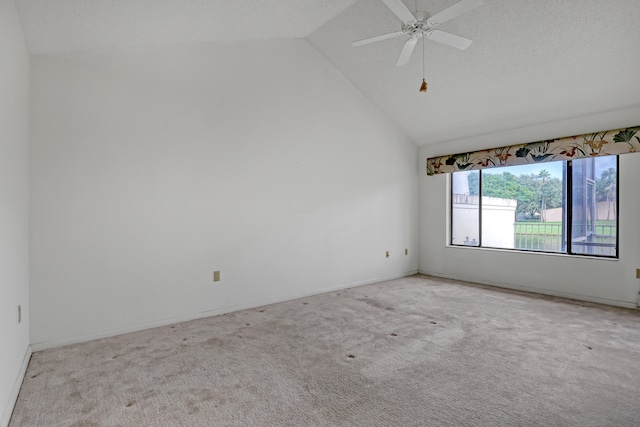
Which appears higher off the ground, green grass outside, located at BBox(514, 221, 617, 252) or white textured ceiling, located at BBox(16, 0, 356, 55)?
white textured ceiling, located at BBox(16, 0, 356, 55)

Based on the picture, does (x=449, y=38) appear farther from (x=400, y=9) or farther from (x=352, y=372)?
(x=352, y=372)

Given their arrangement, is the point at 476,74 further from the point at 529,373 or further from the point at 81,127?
the point at 81,127

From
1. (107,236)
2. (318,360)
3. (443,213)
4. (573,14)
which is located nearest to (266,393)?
(318,360)

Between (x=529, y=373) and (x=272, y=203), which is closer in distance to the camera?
(x=529, y=373)

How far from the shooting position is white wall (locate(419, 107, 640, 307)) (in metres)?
3.72

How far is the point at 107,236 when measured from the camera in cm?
289

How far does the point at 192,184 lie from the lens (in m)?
3.35

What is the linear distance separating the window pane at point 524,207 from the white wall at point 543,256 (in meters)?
0.28

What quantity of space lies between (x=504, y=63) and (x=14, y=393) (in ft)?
15.7

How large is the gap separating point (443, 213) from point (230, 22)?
13.0 ft

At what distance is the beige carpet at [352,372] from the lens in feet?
5.88

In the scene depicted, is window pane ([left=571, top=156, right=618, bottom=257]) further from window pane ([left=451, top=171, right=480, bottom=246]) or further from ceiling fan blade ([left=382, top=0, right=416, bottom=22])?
ceiling fan blade ([left=382, top=0, right=416, bottom=22])

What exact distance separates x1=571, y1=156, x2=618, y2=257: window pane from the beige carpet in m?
0.86

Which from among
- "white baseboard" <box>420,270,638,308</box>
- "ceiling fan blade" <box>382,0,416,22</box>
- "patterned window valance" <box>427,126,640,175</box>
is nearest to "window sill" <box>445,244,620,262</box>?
"white baseboard" <box>420,270,638,308</box>
